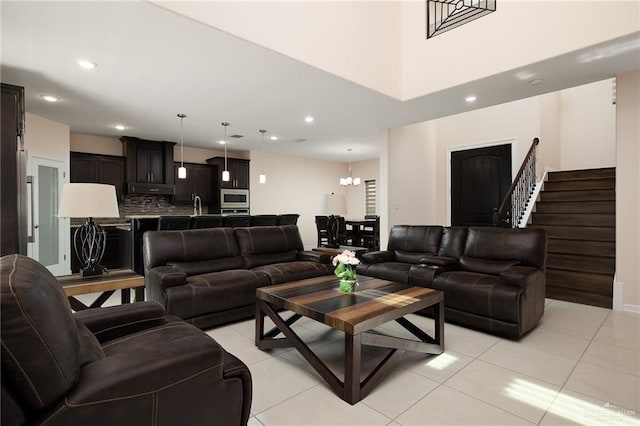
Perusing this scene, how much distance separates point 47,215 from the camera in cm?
525

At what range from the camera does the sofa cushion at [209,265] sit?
347 cm

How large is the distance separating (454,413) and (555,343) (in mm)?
1582

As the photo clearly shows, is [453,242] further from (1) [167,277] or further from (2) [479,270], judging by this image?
(1) [167,277]

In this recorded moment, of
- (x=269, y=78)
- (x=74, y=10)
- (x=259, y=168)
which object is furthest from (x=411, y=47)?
(x=259, y=168)

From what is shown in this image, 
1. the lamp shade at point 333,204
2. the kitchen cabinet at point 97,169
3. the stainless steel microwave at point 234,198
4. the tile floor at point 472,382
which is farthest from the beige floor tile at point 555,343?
the kitchen cabinet at point 97,169

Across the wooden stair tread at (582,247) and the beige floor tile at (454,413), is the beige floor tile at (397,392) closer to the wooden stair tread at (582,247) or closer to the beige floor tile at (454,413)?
the beige floor tile at (454,413)

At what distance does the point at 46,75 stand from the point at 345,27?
3427 millimetres

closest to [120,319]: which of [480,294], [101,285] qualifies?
[101,285]

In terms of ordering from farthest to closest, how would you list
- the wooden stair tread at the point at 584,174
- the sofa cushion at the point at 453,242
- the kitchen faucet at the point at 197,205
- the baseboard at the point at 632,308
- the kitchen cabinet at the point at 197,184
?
the kitchen faucet at the point at 197,205 < the kitchen cabinet at the point at 197,184 < the wooden stair tread at the point at 584,174 < the sofa cushion at the point at 453,242 < the baseboard at the point at 632,308

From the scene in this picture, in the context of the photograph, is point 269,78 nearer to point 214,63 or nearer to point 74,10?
point 214,63

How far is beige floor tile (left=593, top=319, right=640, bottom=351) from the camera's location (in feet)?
9.12

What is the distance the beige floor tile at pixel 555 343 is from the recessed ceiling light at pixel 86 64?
4.91m

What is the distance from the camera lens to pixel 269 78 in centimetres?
371

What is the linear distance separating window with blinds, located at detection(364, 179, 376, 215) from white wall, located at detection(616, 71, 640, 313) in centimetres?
620
